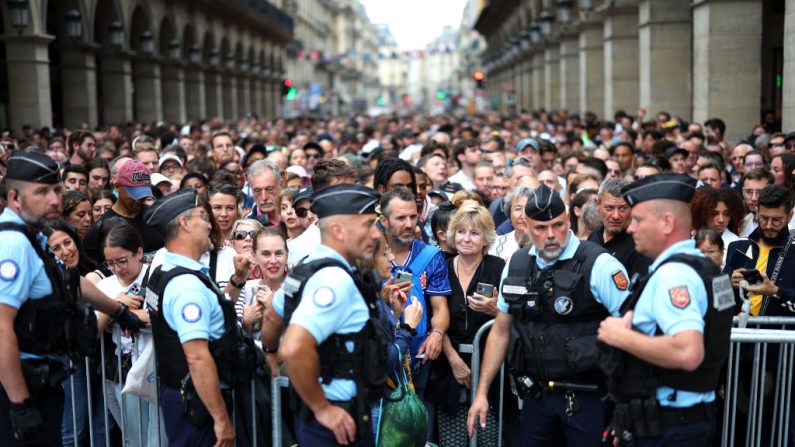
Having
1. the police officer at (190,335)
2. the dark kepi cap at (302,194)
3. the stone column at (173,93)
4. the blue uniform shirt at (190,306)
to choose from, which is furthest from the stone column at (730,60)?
the stone column at (173,93)

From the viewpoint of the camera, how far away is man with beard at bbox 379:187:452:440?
6.24m

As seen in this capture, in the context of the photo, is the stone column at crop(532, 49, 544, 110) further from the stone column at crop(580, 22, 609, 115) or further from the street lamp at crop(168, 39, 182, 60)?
the street lamp at crop(168, 39, 182, 60)

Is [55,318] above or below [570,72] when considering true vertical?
below

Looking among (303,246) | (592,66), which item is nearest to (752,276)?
(303,246)

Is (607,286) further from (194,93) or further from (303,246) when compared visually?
(194,93)

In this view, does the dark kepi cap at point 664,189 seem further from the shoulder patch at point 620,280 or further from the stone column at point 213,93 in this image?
the stone column at point 213,93

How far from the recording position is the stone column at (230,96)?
160 ft

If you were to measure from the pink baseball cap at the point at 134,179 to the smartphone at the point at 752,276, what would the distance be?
4.73 metres

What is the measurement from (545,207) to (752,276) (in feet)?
6.34

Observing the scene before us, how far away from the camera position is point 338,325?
14.4 ft

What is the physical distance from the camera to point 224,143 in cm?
1389

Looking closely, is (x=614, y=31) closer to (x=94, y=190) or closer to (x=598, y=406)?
(x=94, y=190)

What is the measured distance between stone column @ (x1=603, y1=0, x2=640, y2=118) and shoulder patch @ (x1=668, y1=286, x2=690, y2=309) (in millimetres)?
19628

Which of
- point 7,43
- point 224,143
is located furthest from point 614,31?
point 7,43
